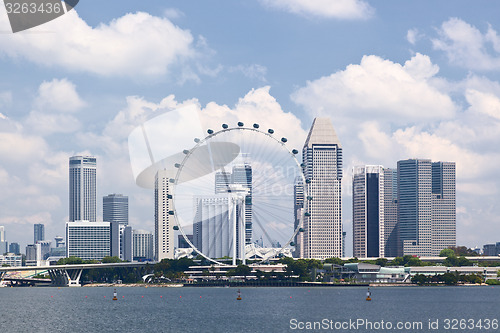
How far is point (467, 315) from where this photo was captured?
129250 mm

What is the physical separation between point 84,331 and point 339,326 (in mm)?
31735

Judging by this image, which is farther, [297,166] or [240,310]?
[297,166]

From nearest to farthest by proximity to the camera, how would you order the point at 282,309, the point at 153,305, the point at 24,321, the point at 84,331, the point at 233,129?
the point at 84,331, the point at 24,321, the point at 282,309, the point at 153,305, the point at 233,129

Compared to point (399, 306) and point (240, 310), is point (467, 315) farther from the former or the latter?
point (240, 310)

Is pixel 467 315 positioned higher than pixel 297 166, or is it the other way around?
pixel 297 166

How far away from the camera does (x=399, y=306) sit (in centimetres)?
14762

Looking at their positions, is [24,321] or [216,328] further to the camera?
[24,321]

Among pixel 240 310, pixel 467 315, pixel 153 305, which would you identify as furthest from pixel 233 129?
pixel 467 315

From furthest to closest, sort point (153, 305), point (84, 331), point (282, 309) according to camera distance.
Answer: point (153, 305), point (282, 309), point (84, 331)

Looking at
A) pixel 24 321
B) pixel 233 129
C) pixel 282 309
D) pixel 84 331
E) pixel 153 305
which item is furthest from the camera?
pixel 233 129

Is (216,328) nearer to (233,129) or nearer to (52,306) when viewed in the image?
(52,306)

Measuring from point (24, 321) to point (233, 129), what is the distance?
80.4 metres

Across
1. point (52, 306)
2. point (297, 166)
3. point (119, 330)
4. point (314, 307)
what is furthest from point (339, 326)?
point (297, 166)

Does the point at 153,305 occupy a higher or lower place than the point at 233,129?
lower
